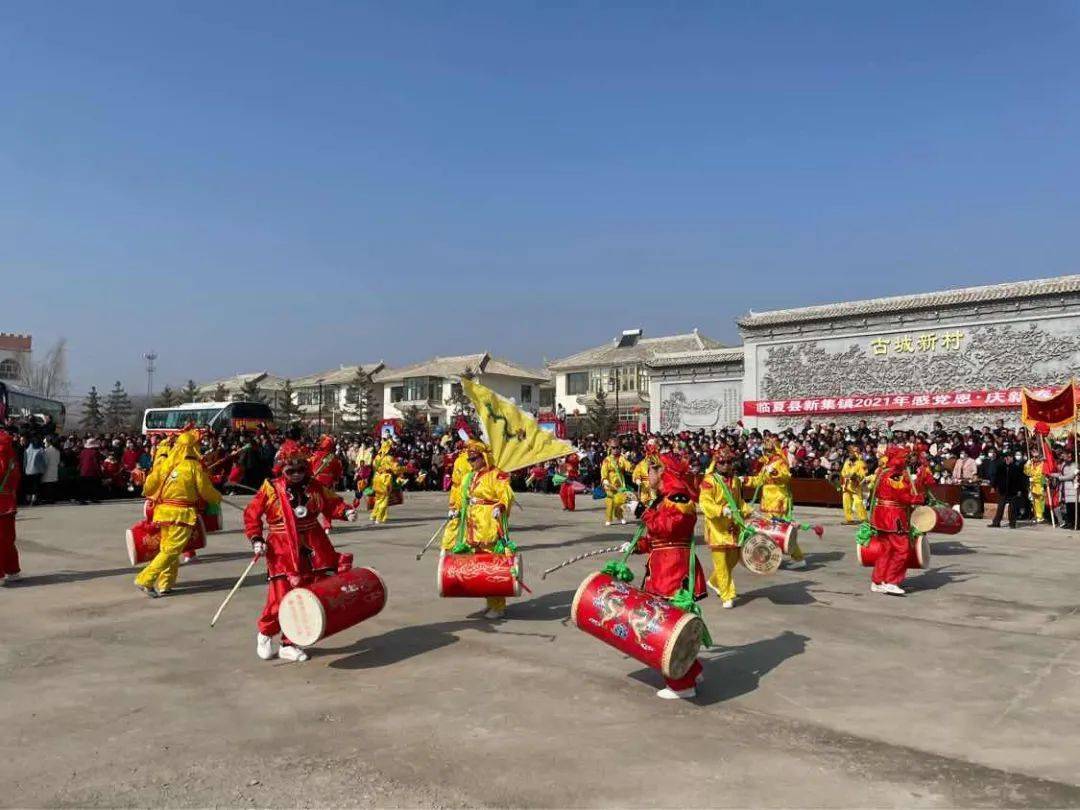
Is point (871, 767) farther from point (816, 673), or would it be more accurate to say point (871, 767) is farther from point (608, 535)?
point (608, 535)

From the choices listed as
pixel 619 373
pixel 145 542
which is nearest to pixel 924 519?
pixel 145 542

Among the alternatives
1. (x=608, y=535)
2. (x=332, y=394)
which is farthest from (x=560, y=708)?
(x=332, y=394)

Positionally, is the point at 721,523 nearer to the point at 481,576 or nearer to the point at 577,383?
the point at 481,576

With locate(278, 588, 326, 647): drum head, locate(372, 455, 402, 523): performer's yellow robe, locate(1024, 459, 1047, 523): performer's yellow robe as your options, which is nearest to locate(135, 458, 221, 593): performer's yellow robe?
locate(278, 588, 326, 647): drum head

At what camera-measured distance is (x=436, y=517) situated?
16.8 m

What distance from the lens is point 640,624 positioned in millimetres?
5203

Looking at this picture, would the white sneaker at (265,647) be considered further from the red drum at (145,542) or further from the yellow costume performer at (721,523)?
the yellow costume performer at (721,523)

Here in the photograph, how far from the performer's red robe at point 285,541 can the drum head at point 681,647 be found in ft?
9.04

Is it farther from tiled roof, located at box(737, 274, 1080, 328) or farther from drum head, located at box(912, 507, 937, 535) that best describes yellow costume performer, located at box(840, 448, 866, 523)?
tiled roof, located at box(737, 274, 1080, 328)

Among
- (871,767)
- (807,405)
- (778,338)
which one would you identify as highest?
(778,338)

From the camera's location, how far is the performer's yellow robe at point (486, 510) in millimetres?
7613

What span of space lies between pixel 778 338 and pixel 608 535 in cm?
1726

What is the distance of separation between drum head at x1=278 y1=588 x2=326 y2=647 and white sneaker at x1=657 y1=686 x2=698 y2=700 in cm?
227

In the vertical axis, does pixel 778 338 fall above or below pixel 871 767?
above
